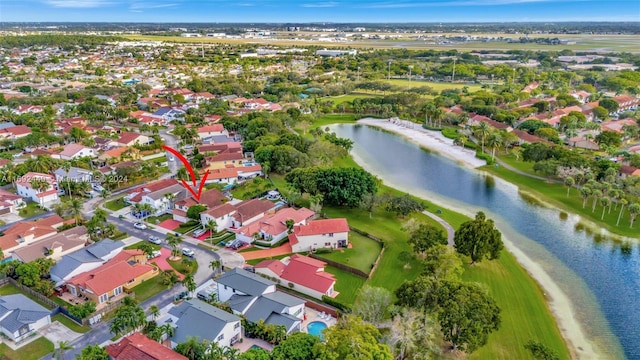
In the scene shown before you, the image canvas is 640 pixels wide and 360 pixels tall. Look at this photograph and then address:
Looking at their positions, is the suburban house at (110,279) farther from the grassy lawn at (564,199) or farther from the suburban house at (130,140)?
the grassy lawn at (564,199)

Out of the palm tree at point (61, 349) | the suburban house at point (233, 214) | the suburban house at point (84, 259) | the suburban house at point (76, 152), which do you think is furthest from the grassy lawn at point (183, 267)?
the suburban house at point (76, 152)

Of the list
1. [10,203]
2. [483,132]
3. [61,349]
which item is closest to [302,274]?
[61,349]

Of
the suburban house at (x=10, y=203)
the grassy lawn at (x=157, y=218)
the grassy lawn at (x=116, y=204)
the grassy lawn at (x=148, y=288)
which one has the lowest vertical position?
the grassy lawn at (x=157, y=218)

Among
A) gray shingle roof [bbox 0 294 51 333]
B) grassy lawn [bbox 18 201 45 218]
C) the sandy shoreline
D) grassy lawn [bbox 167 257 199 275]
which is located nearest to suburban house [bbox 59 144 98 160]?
grassy lawn [bbox 18 201 45 218]

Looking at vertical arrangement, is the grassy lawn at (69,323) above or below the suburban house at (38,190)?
below

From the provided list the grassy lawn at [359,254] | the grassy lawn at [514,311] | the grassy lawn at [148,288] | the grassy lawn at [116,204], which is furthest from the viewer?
the grassy lawn at [116,204]

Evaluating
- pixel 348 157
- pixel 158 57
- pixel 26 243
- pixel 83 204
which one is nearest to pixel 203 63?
pixel 158 57
